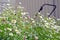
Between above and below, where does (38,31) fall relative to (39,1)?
above

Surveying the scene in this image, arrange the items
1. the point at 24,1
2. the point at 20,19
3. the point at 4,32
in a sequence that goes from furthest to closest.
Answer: the point at 24,1
the point at 20,19
the point at 4,32

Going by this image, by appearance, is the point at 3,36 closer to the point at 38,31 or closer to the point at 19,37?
the point at 19,37

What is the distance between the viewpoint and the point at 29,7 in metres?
8.74

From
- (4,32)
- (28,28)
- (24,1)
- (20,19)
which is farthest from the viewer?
(24,1)

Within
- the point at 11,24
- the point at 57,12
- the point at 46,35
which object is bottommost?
the point at 57,12

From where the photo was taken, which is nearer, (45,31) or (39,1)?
(45,31)

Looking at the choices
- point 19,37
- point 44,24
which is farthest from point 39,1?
point 19,37

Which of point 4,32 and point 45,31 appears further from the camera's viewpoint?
point 45,31

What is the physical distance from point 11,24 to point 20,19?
1.18 feet

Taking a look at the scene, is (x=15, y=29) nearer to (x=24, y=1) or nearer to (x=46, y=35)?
(x=46, y=35)

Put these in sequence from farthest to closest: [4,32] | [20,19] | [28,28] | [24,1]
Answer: [24,1] < [20,19] < [28,28] < [4,32]

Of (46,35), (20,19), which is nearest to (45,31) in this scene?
(46,35)

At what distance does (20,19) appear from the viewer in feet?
10.0

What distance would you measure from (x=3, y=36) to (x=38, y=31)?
0.53 m
